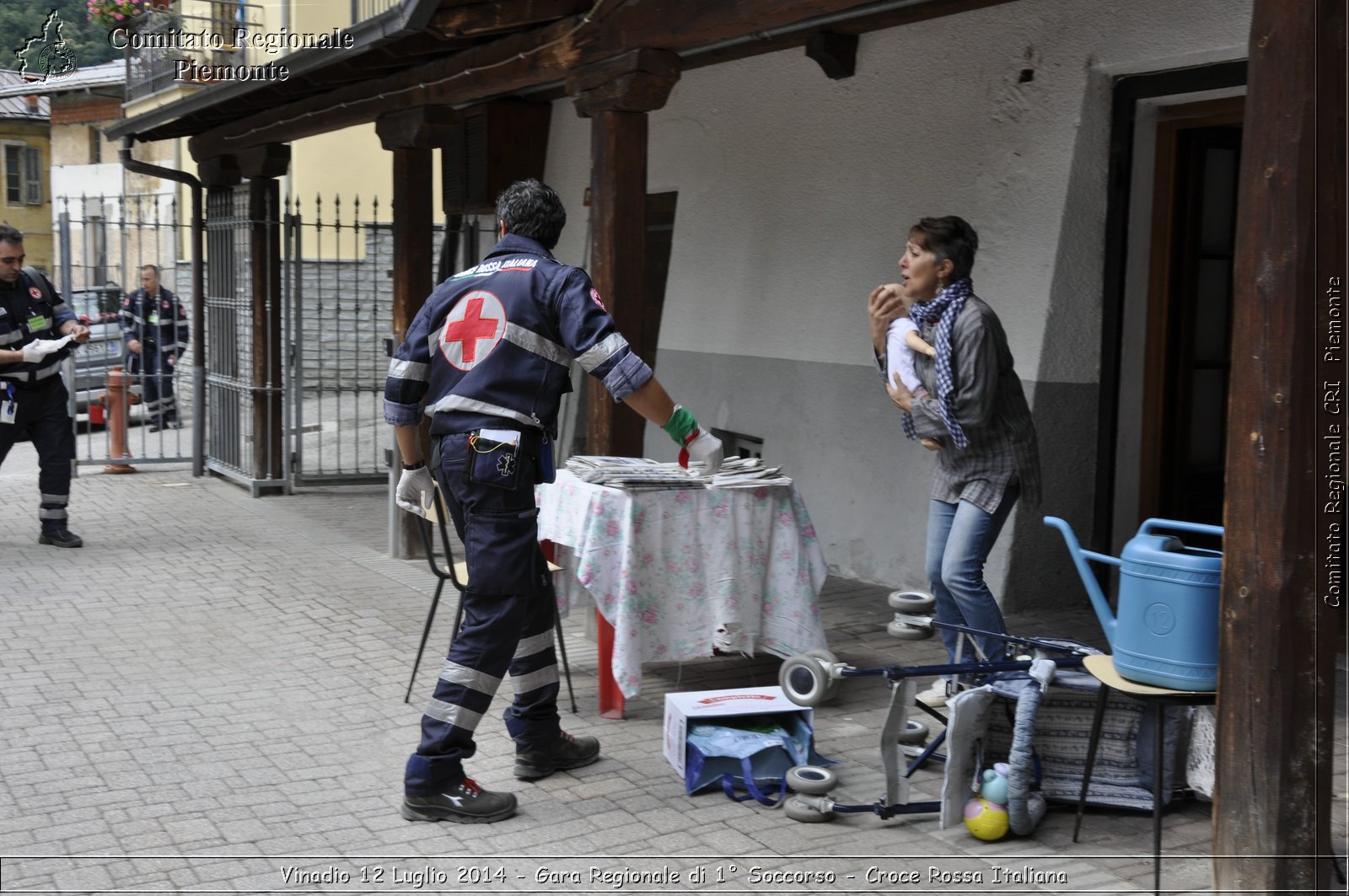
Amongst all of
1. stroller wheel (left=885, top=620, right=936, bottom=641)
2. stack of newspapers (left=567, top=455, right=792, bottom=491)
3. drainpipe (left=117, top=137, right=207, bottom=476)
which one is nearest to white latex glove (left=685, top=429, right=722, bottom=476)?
stack of newspapers (left=567, top=455, right=792, bottom=491)

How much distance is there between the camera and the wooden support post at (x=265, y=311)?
1115 cm

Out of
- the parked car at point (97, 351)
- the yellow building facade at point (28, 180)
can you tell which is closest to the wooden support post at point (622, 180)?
the parked car at point (97, 351)

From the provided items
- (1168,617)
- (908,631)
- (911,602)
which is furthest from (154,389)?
(1168,617)

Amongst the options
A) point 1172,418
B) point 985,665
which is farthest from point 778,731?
point 1172,418

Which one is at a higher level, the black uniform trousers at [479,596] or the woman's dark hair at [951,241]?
the woman's dark hair at [951,241]

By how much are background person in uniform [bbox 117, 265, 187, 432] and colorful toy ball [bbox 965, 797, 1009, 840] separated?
10.0 metres

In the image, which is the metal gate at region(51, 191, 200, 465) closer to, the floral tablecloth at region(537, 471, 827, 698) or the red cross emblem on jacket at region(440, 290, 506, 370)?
the floral tablecloth at region(537, 471, 827, 698)

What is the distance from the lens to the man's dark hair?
4480 millimetres

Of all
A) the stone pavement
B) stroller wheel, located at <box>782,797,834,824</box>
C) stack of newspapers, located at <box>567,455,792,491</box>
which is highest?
stack of newspapers, located at <box>567,455,792,491</box>

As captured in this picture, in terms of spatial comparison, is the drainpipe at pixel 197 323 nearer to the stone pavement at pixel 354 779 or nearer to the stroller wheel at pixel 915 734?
the stone pavement at pixel 354 779

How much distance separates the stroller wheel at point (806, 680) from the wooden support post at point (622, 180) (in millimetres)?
2476

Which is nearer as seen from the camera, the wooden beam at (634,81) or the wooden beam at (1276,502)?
the wooden beam at (1276,502)

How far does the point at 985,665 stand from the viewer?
4.21 meters

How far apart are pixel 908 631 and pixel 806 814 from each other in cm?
231
